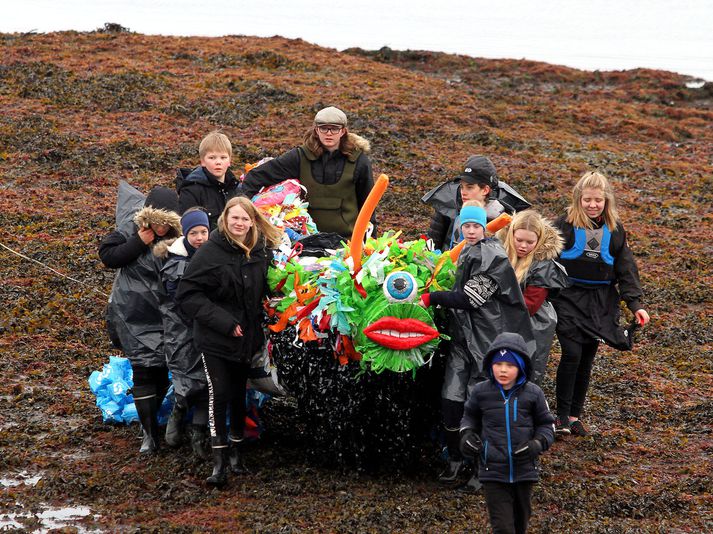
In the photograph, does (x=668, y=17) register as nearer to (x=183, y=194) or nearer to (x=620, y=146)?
(x=620, y=146)

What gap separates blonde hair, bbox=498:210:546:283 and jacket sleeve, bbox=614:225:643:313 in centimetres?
112

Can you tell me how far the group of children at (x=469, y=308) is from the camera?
5.68 metres

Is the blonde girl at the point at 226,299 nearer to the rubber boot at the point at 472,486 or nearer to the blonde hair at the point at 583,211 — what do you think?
the rubber boot at the point at 472,486

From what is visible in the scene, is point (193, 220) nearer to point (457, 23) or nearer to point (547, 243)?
point (547, 243)

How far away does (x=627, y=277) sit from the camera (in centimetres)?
801

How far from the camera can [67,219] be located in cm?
1363

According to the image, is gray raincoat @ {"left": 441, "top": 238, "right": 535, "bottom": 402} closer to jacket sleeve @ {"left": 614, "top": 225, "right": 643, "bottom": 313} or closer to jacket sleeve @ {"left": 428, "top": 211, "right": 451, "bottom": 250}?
jacket sleeve @ {"left": 428, "top": 211, "right": 451, "bottom": 250}

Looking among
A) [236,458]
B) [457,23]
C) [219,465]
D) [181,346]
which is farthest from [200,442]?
[457,23]

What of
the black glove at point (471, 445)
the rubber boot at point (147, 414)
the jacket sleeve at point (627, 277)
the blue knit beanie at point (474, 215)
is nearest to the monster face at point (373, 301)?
the blue knit beanie at point (474, 215)

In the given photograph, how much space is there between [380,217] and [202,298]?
7.89 meters

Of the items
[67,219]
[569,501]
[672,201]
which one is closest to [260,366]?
[569,501]

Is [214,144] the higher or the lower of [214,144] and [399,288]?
the higher

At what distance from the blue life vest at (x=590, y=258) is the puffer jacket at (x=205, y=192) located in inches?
105

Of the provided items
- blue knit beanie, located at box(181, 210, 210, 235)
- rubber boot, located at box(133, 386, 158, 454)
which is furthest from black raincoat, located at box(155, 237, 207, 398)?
rubber boot, located at box(133, 386, 158, 454)
